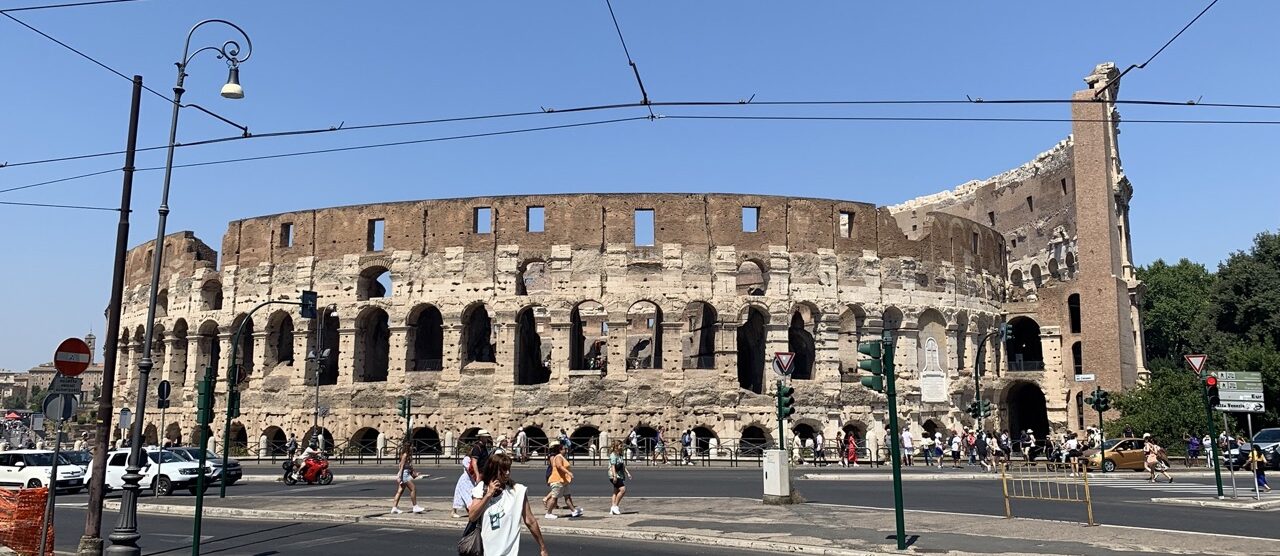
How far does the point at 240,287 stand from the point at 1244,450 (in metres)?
35.5

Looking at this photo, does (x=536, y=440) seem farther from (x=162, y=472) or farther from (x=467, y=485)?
(x=467, y=485)

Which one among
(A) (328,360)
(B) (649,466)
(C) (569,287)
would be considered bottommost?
(B) (649,466)

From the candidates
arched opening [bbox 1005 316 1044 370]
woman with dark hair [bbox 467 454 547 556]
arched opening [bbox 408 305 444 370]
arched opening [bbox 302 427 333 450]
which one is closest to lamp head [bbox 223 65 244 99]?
woman with dark hair [bbox 467 454 547 556]

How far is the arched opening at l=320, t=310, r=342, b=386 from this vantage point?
3831cm

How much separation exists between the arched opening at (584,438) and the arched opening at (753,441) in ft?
16.9

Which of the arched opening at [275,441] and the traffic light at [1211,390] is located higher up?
the traffic light at [1211,390]

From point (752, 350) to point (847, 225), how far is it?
6.26 m

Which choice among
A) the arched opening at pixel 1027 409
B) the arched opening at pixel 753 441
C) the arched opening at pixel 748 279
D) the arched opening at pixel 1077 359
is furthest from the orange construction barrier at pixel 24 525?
the arched opening at pixel 1027 409

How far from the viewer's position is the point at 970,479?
23.3 m

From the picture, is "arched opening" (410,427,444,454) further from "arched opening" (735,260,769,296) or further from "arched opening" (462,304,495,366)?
"arched opening" (735,260,769,296)

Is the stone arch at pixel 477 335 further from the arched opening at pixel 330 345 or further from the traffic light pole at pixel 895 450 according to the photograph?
the traffic light pole at pixel 895 450

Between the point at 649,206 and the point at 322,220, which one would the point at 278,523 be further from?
the point at 322,220

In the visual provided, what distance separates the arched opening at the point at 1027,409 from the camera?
43.1 metres

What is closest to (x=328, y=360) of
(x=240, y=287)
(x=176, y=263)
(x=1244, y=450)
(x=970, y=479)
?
(x=240, y=287)
